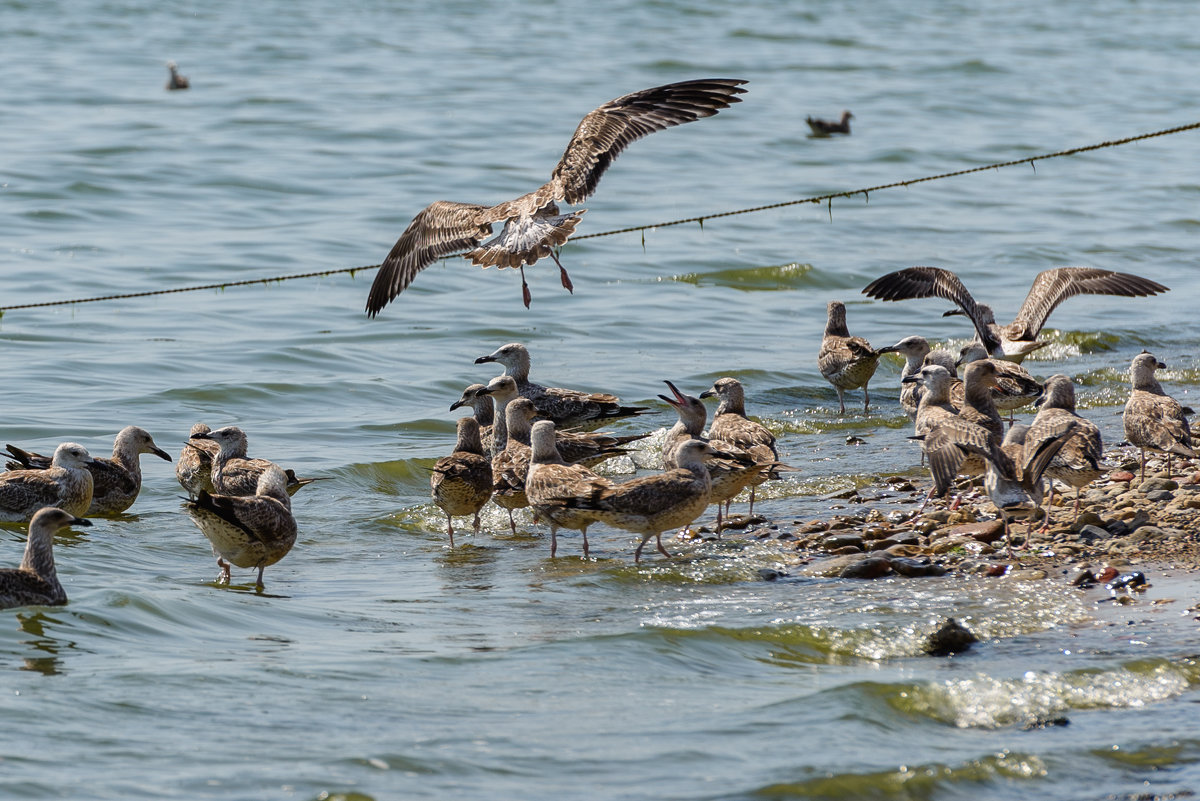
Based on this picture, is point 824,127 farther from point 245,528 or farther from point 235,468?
point 245,528

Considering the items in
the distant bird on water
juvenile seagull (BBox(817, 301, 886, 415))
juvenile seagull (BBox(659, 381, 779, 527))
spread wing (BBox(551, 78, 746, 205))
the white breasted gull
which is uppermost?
the distant bird on water

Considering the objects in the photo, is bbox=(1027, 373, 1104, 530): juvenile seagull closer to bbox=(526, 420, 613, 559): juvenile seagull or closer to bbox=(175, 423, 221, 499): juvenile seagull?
bbox=(526, 420, 613, 559): juvenile seagull

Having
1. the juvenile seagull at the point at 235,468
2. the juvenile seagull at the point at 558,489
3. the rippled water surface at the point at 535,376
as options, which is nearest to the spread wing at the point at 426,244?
the rippled water surface at the point at 535,376

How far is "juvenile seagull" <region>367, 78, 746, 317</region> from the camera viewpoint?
11781mm

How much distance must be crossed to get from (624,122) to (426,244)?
1.82 m

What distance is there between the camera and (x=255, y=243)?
20453mm

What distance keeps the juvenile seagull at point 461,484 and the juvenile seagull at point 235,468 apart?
3.24 feet

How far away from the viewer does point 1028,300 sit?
15133 mm

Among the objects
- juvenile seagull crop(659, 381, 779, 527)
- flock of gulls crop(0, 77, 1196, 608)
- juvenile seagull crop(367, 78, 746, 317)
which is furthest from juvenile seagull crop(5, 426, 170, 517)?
juvenile seagull crop(659, 381, 779, 527)

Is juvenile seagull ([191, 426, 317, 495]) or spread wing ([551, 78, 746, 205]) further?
spread wing ([551, 78, 746, 205])

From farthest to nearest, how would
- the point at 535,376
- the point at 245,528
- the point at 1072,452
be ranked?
the point at 535,376
the point at 1072,452
the point at 245,528

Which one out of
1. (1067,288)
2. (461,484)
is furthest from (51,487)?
(1067,288)

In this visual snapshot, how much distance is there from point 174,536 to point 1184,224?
18689 mm

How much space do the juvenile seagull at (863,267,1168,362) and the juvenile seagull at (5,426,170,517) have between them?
6.71 m
